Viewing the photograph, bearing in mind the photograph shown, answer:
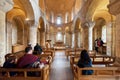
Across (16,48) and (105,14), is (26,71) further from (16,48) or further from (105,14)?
(16,48)

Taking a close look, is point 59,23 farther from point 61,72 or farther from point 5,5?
point 5,5

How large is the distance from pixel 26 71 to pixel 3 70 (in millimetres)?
A: 647

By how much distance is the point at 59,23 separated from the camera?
31234mm

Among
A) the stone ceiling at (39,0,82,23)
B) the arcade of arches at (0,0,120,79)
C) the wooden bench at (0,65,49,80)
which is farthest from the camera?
the stone ceiling at (39,0,82,23)

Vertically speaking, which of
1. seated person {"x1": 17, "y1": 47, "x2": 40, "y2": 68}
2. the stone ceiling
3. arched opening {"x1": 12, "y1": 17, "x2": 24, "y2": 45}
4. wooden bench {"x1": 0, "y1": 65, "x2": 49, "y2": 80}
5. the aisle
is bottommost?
the aisle

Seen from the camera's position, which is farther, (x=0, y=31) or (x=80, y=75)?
(x=0, y=31)

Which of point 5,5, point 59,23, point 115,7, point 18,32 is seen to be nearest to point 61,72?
point 115,7

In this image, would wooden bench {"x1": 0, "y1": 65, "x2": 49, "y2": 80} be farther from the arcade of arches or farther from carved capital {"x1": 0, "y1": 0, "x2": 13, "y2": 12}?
carved capital {"x1": 0, "y1": 0, "x2": 13, "y2": 12}

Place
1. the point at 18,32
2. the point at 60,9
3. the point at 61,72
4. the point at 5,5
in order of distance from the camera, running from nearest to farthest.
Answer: the point at 5,5, the point at 61,72, the point at 18,32, the point at 60,9

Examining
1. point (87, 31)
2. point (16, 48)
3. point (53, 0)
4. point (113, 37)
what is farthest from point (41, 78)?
point (53, 0)

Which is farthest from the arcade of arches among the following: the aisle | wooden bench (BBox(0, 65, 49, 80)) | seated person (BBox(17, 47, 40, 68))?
the aisle

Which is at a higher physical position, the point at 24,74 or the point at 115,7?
the point at 115,7

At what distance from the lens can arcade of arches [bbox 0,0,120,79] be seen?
5527mm

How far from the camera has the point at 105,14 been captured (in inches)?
555
